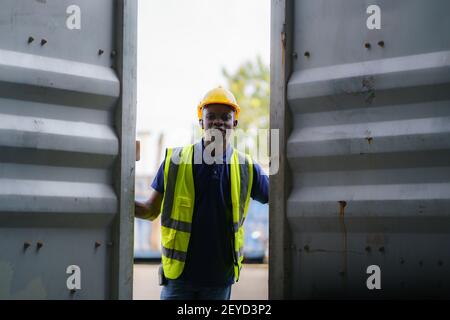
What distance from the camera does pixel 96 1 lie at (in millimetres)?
2855

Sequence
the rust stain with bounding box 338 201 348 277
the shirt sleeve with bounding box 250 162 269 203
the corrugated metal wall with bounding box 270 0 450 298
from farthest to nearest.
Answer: the shirt sleeve with bounding box 250 162 269 203
the rust stain with bounding box 338 201 348 277
the corrugated metal wall with bounding box 270 0 450 298

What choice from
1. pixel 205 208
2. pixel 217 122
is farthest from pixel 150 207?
pixel 217 122

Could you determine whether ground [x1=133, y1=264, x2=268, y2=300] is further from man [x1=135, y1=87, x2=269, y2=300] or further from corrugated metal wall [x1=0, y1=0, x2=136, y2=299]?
corrugated metal wall [x1=0, y1=0, x2=136, y2=299]

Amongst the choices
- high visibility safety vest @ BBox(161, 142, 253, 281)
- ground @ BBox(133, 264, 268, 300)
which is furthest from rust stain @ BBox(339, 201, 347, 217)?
ground @ BBox(133, 264, 268, 300)

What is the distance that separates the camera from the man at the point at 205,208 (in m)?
3.39

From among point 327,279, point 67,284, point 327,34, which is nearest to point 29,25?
point 67,284

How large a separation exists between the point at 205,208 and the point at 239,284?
4075mm

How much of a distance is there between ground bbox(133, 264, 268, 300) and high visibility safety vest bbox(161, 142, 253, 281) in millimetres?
3232

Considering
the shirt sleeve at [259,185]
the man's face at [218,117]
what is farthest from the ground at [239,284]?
the man's face at [218,117]

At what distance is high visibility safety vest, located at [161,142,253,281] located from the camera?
11.1 feet

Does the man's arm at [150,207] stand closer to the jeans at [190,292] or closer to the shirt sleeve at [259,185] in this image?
the jeans at [190,292]

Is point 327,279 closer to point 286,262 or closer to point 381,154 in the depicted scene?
point 286,262

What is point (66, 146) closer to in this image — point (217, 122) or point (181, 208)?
point (181, 208)

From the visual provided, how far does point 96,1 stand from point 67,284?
1414mm
